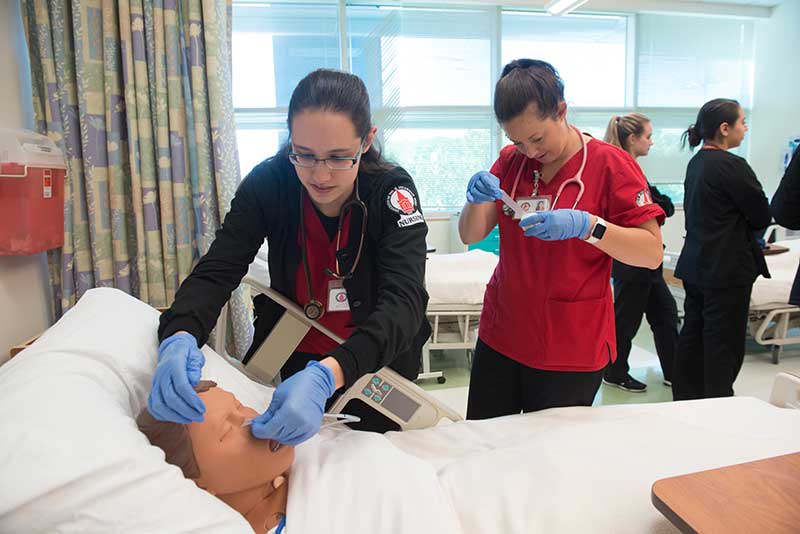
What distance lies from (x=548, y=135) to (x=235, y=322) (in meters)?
1.80

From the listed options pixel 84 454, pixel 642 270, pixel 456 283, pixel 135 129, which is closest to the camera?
pixel 84 454

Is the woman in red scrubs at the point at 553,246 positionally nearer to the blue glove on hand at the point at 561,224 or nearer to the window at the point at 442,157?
the blue glove on hand at the point at 561,224

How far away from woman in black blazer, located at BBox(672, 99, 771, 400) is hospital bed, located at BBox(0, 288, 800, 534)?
36.2 inches

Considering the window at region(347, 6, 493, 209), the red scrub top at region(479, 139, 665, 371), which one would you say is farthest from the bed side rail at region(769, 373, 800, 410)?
the window at region(347, 6, 493, 209)

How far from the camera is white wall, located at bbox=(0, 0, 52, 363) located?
1918 mm

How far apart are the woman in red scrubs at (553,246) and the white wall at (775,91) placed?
570cm

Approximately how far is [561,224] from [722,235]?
1403 millimetres

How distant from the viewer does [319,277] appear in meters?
1.28

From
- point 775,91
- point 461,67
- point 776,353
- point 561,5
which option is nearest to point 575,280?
point 776,353

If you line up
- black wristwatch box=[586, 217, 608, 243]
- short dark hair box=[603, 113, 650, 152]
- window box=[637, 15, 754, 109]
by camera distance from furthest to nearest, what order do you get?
window box=[637, 15, 754, 109] < short dark hair box=[603, 113, 650, 152] < black wristwatch box=[586, 217, 608, 243]

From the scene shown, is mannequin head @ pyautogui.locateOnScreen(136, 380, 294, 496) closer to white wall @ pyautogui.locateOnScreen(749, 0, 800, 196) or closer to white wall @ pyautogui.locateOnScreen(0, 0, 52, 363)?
white wall @ pyautogui.locateOnScreen(0, 0, 52, 363)

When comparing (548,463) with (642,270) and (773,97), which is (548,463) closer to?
(642,270)

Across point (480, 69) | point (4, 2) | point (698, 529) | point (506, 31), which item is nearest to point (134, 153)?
point (4, 2)

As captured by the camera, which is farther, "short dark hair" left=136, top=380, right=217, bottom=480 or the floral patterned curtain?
the floral patterned curtain
